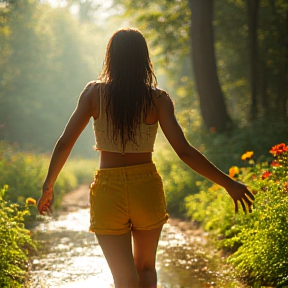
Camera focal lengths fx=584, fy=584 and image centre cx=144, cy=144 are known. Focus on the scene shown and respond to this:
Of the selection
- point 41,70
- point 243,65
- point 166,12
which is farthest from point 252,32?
point 41,70

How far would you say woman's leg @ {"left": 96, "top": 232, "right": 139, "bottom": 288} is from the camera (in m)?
3.13

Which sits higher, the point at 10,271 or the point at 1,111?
the point at 1,111

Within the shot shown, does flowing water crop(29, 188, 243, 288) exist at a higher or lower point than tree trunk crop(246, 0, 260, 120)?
lower

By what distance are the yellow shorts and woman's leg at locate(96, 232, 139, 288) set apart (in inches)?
1.7

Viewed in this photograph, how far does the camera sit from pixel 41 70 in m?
35.9

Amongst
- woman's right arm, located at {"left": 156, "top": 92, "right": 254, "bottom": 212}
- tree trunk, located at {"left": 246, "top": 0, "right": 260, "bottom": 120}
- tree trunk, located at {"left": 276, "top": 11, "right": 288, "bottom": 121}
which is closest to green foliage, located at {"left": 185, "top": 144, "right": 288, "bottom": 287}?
woman's right arm, located at {"left": 156, "top": 92, "right": 254, "bottom": 212}

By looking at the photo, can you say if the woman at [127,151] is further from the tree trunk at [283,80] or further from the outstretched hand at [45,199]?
the tree trunk at [283,80]

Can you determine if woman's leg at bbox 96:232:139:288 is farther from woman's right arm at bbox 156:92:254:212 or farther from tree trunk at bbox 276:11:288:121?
tree trunk at bbox 276:11:288:121

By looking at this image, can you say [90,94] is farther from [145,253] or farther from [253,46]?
[253,46]

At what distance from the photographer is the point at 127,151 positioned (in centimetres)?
317

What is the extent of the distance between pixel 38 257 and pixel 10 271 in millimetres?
1661

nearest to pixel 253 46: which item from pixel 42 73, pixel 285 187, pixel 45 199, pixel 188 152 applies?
pixel 285 187

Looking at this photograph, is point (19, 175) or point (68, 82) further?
point (68, 82)

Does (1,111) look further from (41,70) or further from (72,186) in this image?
(72,186)
